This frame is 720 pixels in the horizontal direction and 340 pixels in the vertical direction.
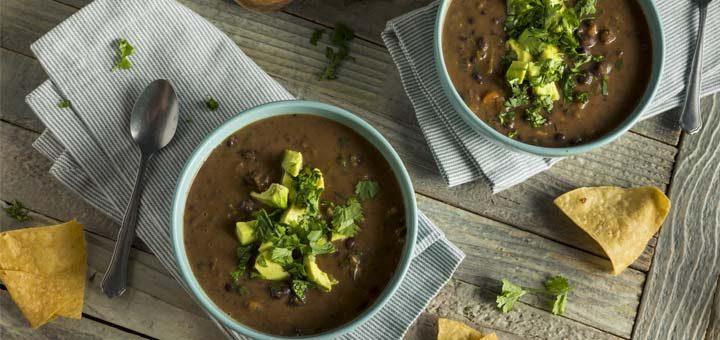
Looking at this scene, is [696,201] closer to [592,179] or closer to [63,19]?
[592,179]

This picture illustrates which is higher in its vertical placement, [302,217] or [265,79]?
[265,79]

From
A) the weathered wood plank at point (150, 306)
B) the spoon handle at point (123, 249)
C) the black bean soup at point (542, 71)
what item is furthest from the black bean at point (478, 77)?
the weathered wood plank at point (150, 306)

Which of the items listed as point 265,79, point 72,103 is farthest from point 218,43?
point 72,103

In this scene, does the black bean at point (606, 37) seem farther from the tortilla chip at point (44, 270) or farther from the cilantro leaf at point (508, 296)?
the tortilla chip at point (44, 270)

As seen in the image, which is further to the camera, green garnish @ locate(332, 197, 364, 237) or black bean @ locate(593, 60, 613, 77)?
black bean @ locate(593, 60, 613, 77)

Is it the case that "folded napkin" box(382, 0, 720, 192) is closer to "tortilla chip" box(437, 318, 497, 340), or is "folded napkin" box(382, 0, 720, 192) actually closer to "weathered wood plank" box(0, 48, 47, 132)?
"tortilla chip" box(437, 318, 497, 340)

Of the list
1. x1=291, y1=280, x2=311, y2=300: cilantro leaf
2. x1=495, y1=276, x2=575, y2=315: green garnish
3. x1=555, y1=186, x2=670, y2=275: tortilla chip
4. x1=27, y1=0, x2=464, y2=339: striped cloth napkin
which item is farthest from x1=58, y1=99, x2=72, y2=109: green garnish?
x1=555, y1=186, x2=670, y2=275: tortilla chip

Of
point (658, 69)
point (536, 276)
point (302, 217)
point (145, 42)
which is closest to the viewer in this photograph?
point (302, 217)
